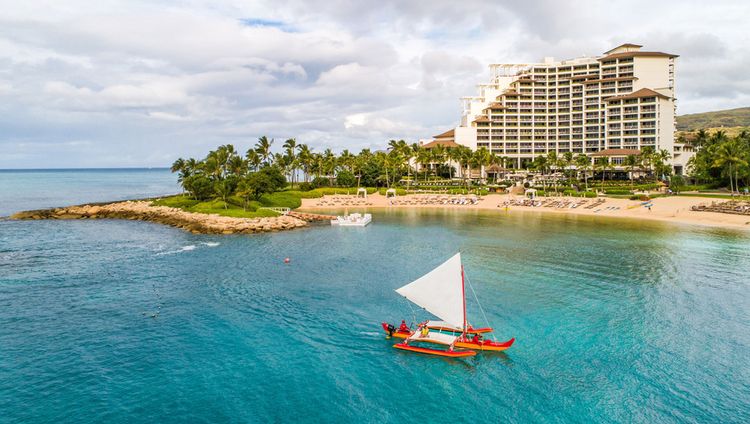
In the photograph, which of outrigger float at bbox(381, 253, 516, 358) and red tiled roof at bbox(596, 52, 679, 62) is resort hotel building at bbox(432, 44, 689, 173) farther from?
outrigger float at bbox(381, 253, 516, 358)

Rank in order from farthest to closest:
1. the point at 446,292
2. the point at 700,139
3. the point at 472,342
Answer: the point at 700,139 → the point at 446,292 → the point at 472,342

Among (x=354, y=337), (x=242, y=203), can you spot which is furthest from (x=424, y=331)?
(x=242, y=203)

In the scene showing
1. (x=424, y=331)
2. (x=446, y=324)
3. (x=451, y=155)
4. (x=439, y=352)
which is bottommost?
(x=439, y=352)

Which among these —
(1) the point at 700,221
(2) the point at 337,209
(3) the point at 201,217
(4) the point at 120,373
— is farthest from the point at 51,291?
(1) the point at 700,221

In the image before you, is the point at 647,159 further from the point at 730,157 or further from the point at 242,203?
the point at 242,203

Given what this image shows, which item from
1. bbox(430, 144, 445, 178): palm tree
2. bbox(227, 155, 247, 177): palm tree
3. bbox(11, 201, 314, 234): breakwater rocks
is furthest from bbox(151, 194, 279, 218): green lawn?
bbox(430, 144, 445, 178): palm tree

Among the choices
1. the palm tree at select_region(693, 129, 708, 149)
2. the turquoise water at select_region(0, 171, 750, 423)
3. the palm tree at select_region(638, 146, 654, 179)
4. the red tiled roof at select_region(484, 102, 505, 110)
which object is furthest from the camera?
the red tiled roof at select_region(484, 102, 505, 110)
